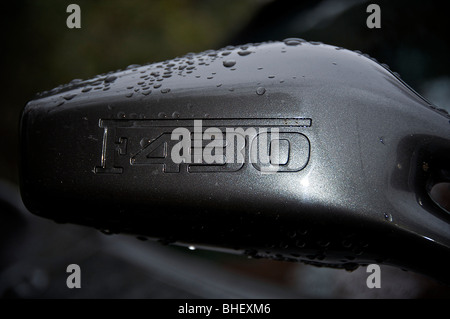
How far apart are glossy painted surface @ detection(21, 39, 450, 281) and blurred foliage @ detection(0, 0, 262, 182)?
345 cm

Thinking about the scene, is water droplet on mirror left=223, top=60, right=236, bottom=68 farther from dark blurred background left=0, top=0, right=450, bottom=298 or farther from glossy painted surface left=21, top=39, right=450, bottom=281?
dark blurred background left=0, top=0, right=450, bottom=298

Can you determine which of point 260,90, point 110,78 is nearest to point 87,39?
point 110,78

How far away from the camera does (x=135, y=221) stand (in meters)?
0.57

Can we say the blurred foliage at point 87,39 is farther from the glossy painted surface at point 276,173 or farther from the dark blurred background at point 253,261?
the glossy painted surface at point 276,173

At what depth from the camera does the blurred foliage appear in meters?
3.91

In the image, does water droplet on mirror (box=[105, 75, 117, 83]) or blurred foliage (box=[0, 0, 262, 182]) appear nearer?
water droplet on mirror (box=[105, 75, 117, 83])

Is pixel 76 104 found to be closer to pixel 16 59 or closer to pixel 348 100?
pixel 348 100

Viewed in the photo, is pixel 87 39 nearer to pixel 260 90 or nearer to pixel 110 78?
pixel 110 78

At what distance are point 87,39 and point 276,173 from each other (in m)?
3.87

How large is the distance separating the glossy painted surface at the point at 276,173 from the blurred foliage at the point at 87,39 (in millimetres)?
3446

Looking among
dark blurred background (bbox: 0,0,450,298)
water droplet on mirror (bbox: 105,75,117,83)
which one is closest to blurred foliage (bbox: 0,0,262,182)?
dark blurred background (bbox: 0,0,450,298)

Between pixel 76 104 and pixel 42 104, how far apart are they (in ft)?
0.21

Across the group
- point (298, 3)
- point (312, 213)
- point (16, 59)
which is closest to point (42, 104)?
point (312, 213)

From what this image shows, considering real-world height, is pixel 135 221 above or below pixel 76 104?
below
